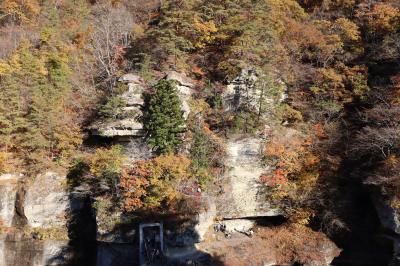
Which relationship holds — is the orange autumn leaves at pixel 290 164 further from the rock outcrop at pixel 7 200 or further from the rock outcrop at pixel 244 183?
the rock outcrop at pixel 7 200

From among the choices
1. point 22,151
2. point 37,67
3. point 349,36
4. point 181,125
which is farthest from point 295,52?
point 22,151

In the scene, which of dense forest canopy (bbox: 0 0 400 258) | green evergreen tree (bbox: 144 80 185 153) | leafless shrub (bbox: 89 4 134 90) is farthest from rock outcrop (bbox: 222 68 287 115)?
leafless shrub (bbox: 89 4 134 90)

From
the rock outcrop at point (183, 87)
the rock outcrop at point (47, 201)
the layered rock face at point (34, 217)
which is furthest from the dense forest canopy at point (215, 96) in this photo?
the layered rock face at point (34, 217)

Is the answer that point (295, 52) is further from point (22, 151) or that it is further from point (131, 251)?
point (22, 151)

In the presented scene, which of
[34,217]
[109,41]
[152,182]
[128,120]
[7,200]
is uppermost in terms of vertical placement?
[109,41]

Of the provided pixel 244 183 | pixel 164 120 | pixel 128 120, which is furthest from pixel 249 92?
pixel 128 120

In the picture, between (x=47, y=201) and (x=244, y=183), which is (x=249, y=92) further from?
(x=47, y=201)

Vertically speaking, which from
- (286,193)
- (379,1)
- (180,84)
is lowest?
(286,193)
